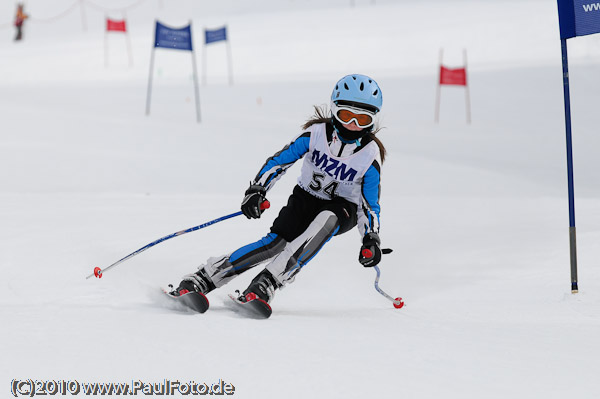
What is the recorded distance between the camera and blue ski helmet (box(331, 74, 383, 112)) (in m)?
3.71

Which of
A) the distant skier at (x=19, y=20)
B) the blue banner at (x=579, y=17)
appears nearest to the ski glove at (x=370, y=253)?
the blue banner at (x=579, y=17)

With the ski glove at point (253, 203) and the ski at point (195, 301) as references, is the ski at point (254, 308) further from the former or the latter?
the ski glove at point (253, 203)

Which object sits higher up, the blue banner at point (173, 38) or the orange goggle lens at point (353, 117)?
the blue banner at point (173, 38)

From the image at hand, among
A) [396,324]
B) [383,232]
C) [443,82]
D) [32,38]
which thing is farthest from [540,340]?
[32,38]

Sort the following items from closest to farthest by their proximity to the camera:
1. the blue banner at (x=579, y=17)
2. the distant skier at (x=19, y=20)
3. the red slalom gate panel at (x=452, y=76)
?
the blue banner at (x=579, y=17), the red slalom gate panel at (x=452, y=76), the distant skier at (x=19, y=20)

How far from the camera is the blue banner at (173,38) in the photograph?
11914 mm

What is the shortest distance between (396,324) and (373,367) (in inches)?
35.4

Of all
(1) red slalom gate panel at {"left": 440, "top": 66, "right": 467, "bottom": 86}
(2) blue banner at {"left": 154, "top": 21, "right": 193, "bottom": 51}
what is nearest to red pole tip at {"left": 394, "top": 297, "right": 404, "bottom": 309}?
(2) blue banner at {"left": 154, "top": 21, "right": 193, "bottom": 51}

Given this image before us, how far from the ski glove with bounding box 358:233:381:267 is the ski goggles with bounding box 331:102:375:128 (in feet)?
1.96

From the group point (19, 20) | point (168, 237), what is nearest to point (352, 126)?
point (168, 237)

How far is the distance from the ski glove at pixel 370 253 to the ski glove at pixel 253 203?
55 centimetres

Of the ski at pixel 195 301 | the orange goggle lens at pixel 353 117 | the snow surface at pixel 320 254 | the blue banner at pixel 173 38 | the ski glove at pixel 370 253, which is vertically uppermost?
the blue banner at pixel 173 38

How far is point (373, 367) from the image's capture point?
2738mm

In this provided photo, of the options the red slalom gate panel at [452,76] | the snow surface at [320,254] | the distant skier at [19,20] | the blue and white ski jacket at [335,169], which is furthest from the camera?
the distant skier at [19,20]
